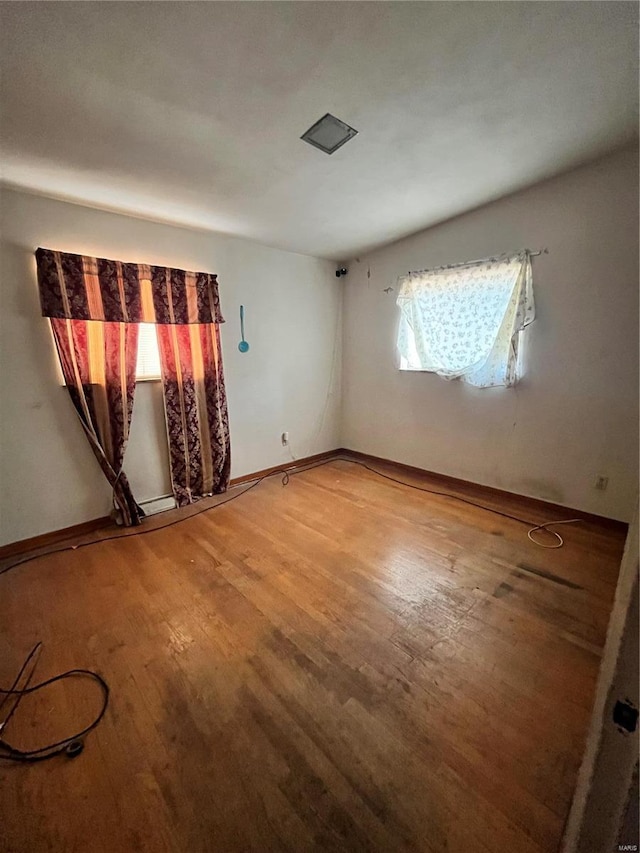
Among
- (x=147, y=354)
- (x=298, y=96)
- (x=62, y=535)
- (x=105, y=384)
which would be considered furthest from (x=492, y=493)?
(x=62, y=535)

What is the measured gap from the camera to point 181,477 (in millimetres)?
2764

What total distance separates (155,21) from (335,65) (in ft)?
2.14

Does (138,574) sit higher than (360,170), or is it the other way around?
(360,170)

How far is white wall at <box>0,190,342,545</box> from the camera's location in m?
2.01

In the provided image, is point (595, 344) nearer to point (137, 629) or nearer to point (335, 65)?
point (335, 65)

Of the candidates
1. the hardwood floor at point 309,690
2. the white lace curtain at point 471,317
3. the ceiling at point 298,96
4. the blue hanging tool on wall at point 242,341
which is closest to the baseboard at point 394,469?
the hardwood floor at point 309,690

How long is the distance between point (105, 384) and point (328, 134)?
6.83 feet

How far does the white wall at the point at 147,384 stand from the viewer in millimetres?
2012

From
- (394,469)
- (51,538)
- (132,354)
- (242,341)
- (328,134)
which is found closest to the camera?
(328,134)

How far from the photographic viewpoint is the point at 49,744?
1.10 m

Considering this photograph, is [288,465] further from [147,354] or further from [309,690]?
[309,690]

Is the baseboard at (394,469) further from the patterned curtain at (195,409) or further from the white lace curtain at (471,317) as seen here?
the white lace curtain at (471,317)

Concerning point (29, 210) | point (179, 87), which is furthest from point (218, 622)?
point (29, 210)

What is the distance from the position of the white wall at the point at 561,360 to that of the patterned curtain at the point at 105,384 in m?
2.59
